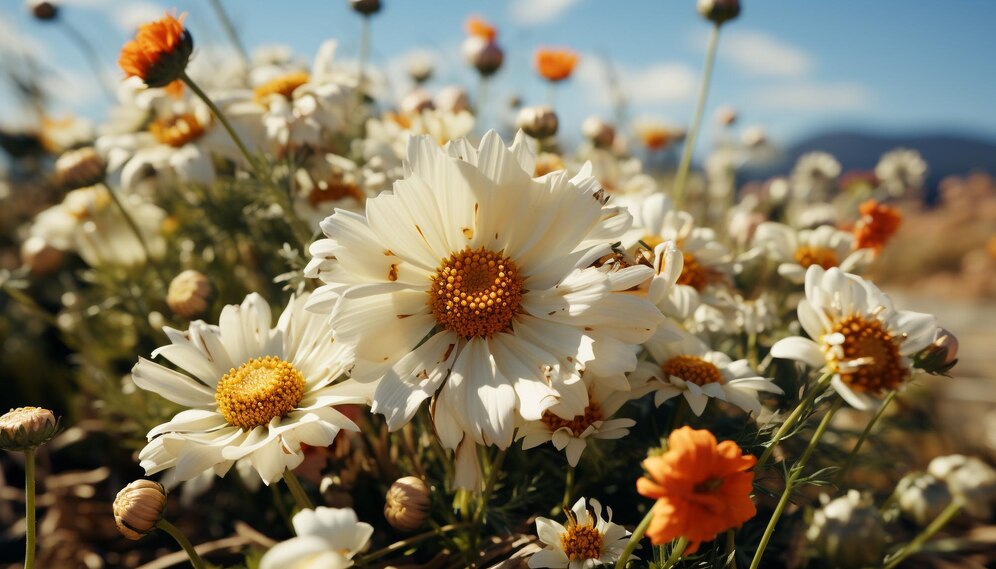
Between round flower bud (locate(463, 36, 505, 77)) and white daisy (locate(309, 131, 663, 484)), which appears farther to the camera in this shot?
round flower bud (locate(463, 36, 505, 77))

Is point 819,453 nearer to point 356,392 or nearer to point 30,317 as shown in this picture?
point 356,392

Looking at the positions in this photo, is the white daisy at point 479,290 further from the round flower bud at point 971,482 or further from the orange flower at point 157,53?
the round flower bud at point 971,482

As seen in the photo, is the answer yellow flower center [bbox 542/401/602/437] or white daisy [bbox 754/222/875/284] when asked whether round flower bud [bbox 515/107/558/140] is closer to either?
white daisy [bbox 754/222/875/284]

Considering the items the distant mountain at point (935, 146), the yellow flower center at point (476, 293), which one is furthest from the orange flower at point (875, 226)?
the distant mountain at point (935, 146)

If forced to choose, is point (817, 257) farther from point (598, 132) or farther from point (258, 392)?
point (258, 392)

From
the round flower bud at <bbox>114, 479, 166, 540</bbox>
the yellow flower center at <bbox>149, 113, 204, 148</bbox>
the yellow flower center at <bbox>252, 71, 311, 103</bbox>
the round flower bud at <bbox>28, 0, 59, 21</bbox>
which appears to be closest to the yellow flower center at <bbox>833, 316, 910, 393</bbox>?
the round flower bud at <bbox>114, 479, 166, 540</bbox>

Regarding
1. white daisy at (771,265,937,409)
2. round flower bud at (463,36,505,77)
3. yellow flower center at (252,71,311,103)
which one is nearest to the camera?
white daisy at (771,265,937,409)

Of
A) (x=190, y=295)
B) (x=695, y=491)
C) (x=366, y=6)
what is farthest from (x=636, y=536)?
(x=366, y=6)
